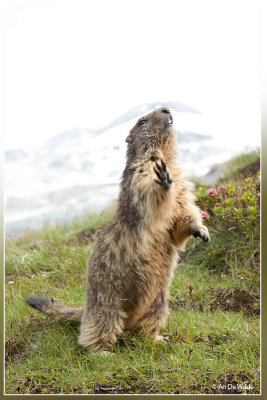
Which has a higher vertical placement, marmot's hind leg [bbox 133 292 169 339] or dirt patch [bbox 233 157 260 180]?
dirt patch [bbox 233 157 260 180]

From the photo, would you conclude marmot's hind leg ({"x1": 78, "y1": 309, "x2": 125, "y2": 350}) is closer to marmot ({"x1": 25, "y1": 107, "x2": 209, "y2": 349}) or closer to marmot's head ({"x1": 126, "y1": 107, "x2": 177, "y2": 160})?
marmot ({"x1": 25, "y1": 107, "x2": 209, "y2": 349})

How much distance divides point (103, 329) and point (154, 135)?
1.55m

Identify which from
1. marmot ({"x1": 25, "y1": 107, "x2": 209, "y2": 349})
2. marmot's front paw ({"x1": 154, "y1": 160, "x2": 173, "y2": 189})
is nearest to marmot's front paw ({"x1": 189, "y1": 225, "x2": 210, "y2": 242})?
marmot ({"x1": 25, "y1": 107, "x2": 209, "y2": 349})

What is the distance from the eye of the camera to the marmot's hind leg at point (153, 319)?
3961mm

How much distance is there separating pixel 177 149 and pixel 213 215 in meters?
1.73

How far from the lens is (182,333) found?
404 cm

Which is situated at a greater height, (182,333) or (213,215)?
(213,215)

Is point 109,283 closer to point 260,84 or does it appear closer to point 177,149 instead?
point 177,149

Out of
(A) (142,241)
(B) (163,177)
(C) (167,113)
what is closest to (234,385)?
(A) (142,241)

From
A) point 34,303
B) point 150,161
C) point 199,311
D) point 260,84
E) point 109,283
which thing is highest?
point 260,84

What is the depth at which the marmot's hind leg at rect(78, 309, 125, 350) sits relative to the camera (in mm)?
3826

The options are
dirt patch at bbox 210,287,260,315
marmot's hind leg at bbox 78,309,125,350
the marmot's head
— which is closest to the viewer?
marmot's hind leg at bbox 78,309,125,350

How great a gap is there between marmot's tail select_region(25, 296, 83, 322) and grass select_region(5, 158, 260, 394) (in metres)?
0.08

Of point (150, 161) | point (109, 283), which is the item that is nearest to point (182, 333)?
point (109, 283)
